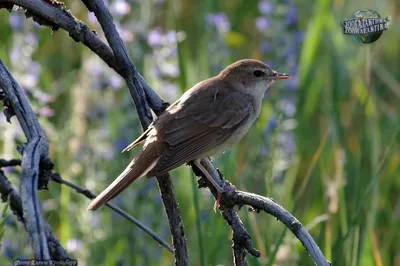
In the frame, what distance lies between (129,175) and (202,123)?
0.79 m

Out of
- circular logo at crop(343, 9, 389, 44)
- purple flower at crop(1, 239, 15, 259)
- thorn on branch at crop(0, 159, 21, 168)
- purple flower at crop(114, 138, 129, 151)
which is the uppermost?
purple flower at crop(114, 138, 129, 151)

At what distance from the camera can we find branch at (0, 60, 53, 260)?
1.56 meters

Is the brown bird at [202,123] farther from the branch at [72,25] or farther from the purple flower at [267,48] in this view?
the purple flower at [267,48]

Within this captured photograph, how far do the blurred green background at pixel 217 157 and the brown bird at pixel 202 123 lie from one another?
0.52 feet

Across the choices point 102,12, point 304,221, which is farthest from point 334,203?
point 102,12

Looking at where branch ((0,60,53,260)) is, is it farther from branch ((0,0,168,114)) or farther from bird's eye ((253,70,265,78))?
bird's eye ((253,70,265,78))

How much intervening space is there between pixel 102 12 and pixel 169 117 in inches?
35.9

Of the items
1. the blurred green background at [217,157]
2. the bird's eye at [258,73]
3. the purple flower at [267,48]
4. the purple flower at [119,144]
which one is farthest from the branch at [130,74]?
the purple flower at [267,48]

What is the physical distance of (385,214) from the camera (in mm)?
4637

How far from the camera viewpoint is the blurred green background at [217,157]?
4.03 m

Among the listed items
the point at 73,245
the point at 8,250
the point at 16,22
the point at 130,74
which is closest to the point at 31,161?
the point at 130,74

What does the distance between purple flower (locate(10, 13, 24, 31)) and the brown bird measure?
1.53 m

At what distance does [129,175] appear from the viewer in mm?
2699

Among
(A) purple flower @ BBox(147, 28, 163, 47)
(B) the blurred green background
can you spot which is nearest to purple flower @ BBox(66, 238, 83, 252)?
(B) the blurred green background
